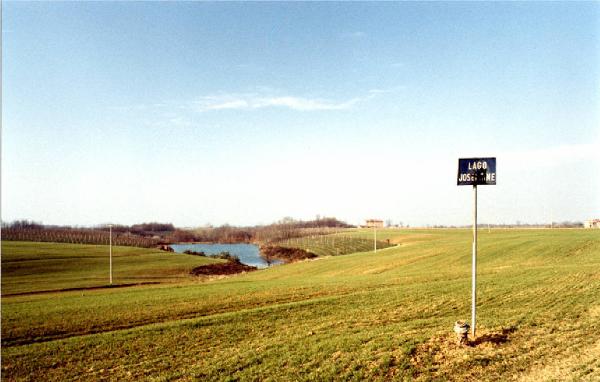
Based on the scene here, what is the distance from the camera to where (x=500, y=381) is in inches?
346

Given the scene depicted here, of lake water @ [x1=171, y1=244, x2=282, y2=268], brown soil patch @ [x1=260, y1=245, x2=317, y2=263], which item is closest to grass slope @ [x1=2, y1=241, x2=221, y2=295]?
lake water @ [x1=171, y1=244, x2=282, y2=268]

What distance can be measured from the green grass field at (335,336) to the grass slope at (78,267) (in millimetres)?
34725

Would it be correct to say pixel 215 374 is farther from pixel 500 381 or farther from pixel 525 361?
pixel 525 361

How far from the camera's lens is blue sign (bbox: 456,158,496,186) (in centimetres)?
1139

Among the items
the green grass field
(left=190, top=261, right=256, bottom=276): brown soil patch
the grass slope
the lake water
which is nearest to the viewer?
the green grass field

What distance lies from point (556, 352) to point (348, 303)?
31.8 feet

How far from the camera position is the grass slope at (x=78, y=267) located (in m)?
55.6

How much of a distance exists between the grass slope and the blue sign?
51718mm

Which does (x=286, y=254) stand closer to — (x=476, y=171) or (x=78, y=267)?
(x=78, y=267)

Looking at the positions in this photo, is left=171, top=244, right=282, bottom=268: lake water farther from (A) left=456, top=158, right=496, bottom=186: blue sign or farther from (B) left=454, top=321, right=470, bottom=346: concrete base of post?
(A) left=456, top=158, right=496, bottom=186: blue sign

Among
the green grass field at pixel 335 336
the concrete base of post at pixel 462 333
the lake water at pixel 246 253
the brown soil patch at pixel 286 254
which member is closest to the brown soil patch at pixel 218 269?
the lake water at pixel 246 253

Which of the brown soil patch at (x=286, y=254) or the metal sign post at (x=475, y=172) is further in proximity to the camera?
the brown soil patch at (x=286, y=254)

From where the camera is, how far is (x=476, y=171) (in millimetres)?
11547

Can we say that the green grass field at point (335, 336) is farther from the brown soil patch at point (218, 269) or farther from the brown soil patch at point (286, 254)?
the brown soil patch at point (286, 254)
